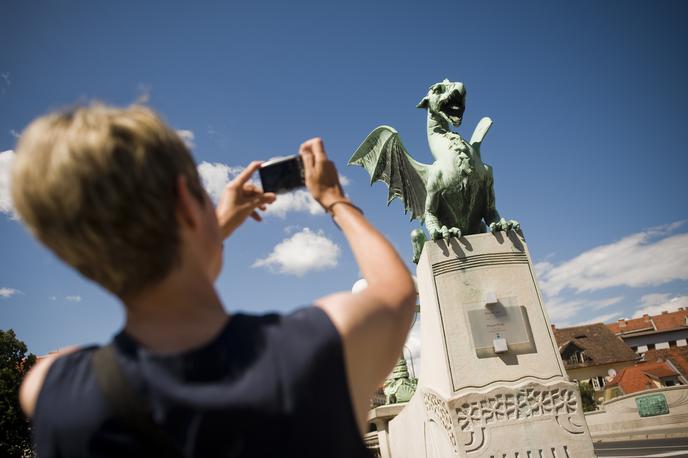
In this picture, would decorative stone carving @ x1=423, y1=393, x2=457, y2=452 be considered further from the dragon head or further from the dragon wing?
the dragon head

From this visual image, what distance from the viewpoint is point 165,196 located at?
771 millimetres

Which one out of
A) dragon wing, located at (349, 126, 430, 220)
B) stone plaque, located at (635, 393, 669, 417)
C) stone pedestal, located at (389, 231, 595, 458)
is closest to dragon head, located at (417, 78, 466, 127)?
dragon wing, located at (349, 126, 430, 220)

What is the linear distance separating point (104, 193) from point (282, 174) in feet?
1.94

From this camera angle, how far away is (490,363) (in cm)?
481

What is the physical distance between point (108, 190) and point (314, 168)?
572 mm

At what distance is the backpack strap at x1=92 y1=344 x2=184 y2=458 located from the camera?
0.67 meters

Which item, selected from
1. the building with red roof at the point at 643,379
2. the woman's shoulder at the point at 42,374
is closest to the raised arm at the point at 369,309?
the woman's shoulder at the point at 42,374

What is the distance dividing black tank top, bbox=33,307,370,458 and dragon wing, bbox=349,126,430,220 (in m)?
6.30

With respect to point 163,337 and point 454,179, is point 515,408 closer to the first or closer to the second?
point 454,179

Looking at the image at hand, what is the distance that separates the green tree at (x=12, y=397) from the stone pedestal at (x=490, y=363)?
942 inches

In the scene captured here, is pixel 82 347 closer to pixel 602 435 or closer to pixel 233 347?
pixel 233 347

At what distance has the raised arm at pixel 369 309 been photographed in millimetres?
786

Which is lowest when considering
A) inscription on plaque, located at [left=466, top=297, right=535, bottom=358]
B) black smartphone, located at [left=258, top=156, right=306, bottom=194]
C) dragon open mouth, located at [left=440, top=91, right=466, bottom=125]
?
black smartphone, located at [left=258, top=156, right=306, bottom=194]

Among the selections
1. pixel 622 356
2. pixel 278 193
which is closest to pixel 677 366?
pixel 622 356
